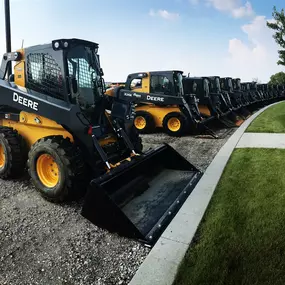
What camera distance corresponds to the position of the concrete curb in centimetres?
264

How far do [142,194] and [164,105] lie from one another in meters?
6.29

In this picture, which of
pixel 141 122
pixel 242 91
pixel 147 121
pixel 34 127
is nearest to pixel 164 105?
pixel 147 121

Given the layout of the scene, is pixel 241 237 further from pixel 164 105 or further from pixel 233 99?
pixel 233 99

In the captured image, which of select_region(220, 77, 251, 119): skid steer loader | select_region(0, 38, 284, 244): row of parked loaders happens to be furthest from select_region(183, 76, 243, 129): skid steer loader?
select_region(0, 38, 284, 244): row of parked loaders

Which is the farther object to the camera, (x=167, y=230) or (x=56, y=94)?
(x=56, y=94)

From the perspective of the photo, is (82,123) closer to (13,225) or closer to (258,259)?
(13,225)

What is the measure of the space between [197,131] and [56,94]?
21.0ft

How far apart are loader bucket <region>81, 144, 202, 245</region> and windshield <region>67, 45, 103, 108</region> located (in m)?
1.35

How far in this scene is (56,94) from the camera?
15.2 ft

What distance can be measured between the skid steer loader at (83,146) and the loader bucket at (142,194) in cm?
1

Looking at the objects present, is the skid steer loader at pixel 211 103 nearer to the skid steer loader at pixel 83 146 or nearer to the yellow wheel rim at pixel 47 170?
the skid steer loader at pixel 83 146

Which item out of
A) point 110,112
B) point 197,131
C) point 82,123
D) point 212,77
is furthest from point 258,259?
point 212,77

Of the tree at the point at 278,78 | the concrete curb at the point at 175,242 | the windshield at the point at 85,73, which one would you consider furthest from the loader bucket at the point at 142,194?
the tree at the point at 278,78

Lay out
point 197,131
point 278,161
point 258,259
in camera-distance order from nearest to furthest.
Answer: point 258,259 < point 278,161 < point 197,131
